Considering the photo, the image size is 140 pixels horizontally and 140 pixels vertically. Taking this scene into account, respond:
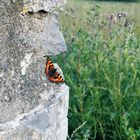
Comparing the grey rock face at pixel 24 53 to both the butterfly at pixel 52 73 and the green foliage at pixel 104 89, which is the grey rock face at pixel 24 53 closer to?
the butterfly at pixel 52 73

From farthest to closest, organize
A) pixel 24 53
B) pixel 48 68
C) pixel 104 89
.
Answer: pixel 104 89 < pixel 48 68 < pixel 24 53

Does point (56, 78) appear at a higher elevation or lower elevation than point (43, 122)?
higher

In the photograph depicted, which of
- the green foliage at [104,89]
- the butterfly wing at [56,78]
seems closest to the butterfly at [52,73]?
the butterfly wing at [56,78]

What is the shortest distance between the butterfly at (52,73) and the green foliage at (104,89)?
47.6 inches

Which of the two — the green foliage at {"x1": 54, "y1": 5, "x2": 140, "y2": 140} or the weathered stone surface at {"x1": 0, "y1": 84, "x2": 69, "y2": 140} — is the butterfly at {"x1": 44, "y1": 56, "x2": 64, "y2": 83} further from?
the green foliage at {"x1": 54, "y1": 5, "x2": 140, "y2": 140}

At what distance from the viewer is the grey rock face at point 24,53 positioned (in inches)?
63.0

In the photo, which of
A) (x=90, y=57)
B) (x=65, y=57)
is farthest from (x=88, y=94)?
(x=65, y=57)

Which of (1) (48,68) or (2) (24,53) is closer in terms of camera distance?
(2) (24,53)

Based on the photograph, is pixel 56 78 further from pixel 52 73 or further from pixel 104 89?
pixel 104 89

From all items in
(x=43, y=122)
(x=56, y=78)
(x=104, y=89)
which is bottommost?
(x=104, y=89)

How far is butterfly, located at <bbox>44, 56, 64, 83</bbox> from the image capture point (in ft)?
5.82

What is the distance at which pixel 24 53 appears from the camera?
165 centimetres

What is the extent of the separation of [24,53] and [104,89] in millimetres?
1919

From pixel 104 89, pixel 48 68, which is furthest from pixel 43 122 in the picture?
pixel 104 89
